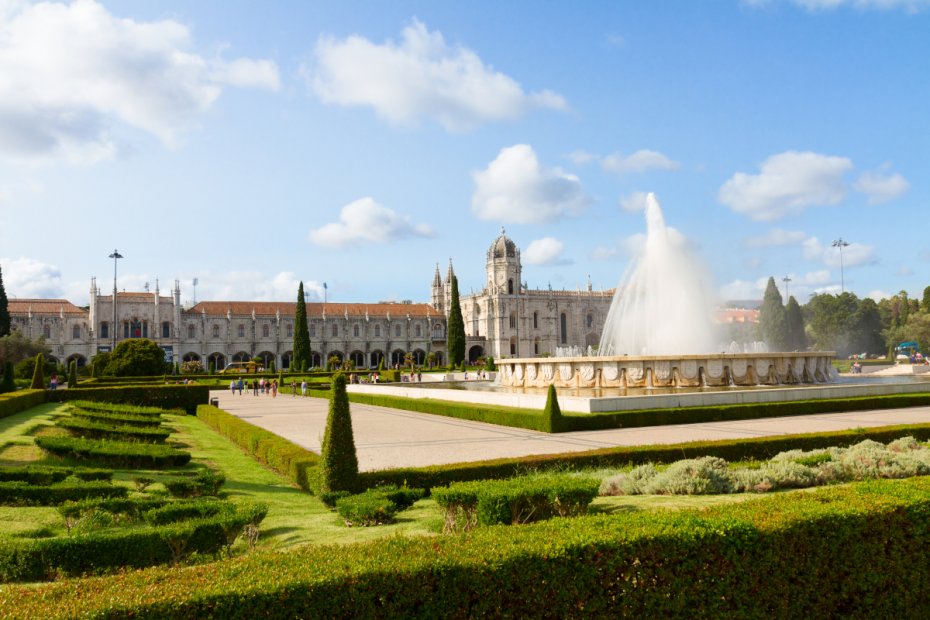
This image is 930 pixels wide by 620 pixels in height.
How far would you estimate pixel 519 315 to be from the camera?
83625 millimetres

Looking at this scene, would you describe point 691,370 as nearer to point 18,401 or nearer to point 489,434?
point 489,434

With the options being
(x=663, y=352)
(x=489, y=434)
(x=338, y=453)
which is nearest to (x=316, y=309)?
(x=663, y=352)

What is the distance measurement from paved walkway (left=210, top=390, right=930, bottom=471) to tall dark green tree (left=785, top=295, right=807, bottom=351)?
161 ft

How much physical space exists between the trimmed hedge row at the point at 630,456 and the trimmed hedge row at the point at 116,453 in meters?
4.11

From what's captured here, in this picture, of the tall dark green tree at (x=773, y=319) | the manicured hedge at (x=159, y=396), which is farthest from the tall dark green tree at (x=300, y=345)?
the tall dark green tree at (x=773, y=319)

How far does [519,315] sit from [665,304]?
181 ft

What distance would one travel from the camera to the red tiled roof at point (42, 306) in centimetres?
6775

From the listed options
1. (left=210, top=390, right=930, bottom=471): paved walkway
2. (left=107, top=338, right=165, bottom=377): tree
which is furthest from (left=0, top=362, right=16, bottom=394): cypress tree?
(left=210, top=390, right=930, bottom=471): paved walkway

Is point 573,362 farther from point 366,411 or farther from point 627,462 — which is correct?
point 627,462

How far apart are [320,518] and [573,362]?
1757 cm

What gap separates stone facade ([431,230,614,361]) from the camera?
83.2 m

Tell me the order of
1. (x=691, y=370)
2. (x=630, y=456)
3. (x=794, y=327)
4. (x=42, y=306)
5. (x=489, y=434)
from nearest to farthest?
(x=630, y=456) → (x=489, y=434) → (x=691, y=370) → (x=794, y=327) → (x=42, y=306)

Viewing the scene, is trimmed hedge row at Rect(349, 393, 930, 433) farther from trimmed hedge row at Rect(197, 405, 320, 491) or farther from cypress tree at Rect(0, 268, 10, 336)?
cypress tree at Rect(0, 268, 10, 336)

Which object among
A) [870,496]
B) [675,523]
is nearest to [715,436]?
[870,496]
